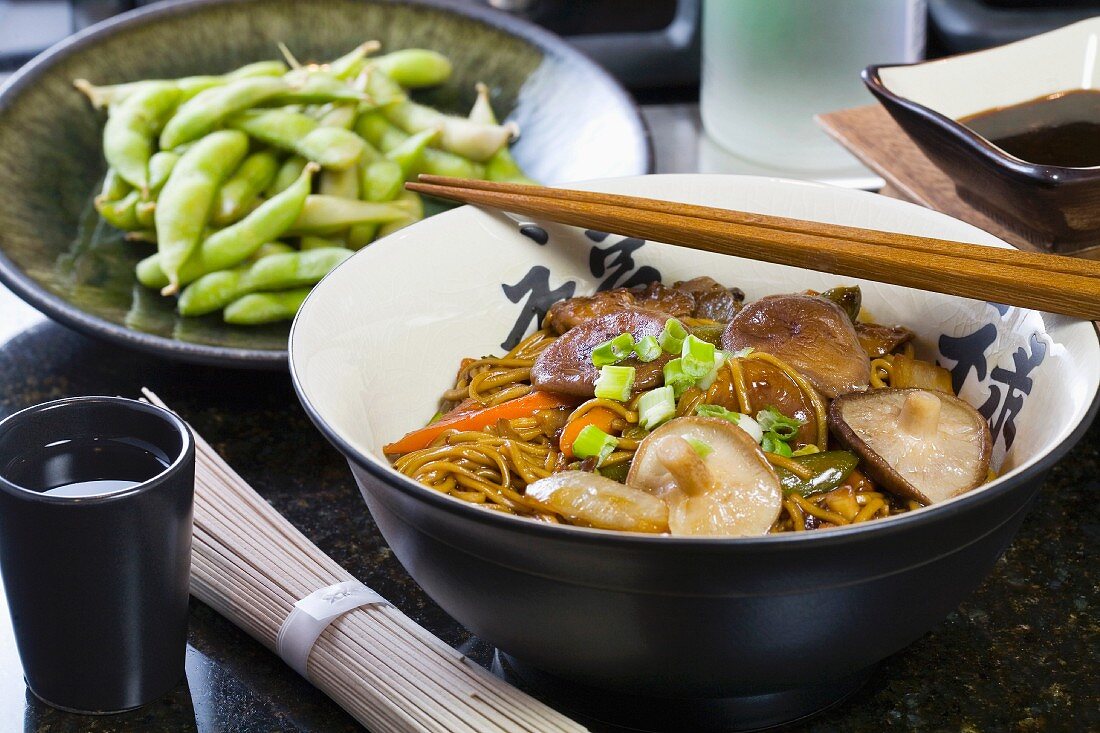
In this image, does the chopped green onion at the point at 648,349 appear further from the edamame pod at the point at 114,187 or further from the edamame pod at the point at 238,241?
the edamame pod at the point at 114,187

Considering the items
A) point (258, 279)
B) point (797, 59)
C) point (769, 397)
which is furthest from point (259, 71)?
point (769, 397)

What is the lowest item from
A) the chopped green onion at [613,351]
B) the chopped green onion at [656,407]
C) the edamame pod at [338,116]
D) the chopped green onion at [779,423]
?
the edamame pod at [338,116]

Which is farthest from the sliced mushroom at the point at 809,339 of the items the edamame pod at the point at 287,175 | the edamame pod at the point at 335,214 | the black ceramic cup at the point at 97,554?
the edamame pod at the point at 287,175

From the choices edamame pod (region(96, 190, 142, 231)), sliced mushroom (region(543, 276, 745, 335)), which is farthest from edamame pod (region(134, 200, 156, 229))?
sliced mushroom (region(543, 276, 745, 335))

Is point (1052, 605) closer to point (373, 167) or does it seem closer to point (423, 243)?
point (423, 243)

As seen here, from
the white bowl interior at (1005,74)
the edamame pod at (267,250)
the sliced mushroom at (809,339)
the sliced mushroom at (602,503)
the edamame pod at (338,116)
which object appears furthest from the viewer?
the edamame pod at (338,116)

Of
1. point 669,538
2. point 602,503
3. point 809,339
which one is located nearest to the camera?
point 669,538

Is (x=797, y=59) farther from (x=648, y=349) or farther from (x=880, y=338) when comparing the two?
(x=648, y=349)
